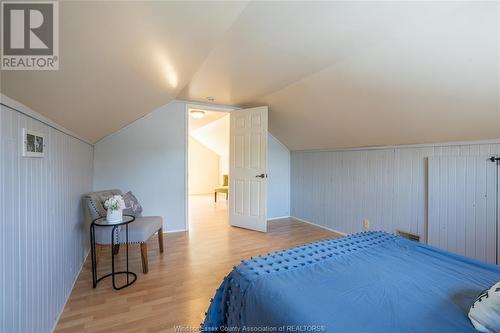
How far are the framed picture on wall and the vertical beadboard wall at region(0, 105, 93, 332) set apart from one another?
1.3 inches

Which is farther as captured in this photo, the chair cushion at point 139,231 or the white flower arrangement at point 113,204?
the chair cushion at point 139,231

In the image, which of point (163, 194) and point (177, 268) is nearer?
point (177, 268)

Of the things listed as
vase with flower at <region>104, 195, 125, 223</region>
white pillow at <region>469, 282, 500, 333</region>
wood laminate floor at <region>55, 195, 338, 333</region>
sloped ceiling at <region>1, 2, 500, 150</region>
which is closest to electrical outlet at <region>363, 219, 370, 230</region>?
wood laminate floor at <region>55, 195, 338, 333</region>

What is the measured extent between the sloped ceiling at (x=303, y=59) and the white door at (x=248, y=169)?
3.43 feet

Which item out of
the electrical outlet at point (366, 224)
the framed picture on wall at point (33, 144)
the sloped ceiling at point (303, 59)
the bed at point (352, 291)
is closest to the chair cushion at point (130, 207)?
the sloped ceiling at point (303, 59)

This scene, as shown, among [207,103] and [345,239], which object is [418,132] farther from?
[207,103]

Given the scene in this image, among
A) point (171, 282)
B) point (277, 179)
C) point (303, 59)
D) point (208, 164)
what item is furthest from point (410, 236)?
point (208, 164)

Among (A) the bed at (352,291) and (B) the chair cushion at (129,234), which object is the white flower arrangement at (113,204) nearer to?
(B) the chair cushion at (129,234)

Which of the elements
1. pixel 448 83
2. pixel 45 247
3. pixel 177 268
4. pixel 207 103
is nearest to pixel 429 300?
pixel 448 83

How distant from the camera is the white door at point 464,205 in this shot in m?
2.25

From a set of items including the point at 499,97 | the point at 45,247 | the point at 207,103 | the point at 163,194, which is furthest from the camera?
the point at 207,103

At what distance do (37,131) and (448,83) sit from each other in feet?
9.46

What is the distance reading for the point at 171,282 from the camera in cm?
221

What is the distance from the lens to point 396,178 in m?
3.04
